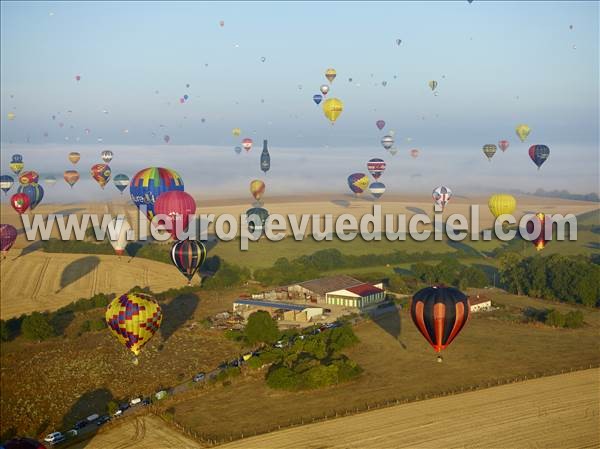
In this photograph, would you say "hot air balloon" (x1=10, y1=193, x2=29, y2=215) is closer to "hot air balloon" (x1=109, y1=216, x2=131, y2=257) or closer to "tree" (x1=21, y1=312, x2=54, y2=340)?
"hot air balloon" (x1=109, y1=216, x2=131, y2=257)

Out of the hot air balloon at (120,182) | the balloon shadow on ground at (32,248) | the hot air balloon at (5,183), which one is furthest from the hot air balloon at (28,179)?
the balloon shadow on ground at (32,248)

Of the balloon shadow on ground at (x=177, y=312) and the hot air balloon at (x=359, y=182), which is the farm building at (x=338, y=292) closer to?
the balloon shadow on ground at (x=177, y=312)

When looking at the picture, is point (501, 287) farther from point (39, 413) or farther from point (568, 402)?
point (39, 413)

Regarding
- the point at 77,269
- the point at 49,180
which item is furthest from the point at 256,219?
the point at 49,180

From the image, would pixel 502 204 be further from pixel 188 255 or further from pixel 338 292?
pixel 188 255

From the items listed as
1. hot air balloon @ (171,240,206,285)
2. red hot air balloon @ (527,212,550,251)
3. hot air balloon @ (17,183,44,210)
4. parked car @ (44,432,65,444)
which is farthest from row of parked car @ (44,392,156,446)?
hot air balloon @ (17,183,44,210)

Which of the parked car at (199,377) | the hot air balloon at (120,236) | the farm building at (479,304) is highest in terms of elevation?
the hot air balloon at (120,236)

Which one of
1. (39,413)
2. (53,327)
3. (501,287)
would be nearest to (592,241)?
(501,287)
